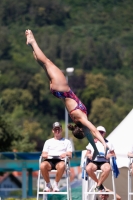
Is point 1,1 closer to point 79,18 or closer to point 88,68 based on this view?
point 79,18

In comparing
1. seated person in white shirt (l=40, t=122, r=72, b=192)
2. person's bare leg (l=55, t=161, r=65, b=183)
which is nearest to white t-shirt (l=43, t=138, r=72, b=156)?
seated person in white shirt (l=40, t=122, r=72, b=192)

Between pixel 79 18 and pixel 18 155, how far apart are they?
159 m

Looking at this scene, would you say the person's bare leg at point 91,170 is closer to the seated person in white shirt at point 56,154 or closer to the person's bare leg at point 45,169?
the seated person in white shirt at point 56,154

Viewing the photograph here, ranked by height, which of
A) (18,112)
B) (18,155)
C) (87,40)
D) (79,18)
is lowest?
(18,155)

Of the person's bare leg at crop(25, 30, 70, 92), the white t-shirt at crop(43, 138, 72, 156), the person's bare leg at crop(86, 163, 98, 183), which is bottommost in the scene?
Answer: the person's bare leg at crop(86, 163, 98, 183)

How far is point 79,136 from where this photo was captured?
39.9 feet

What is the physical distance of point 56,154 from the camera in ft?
45.5

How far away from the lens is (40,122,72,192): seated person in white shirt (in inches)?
534

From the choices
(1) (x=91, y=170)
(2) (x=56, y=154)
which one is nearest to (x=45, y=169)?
(2) (x=56, y=154)

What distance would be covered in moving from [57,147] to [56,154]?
5.4 inches

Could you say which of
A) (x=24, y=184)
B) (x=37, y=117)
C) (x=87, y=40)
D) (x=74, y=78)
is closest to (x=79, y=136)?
(x=24, y=184)

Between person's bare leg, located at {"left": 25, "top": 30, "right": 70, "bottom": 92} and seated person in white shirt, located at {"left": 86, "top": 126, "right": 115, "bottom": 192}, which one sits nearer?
person's bare leg, located at {"left": 25, "top": 30, "right": 70, "bottom": 92}

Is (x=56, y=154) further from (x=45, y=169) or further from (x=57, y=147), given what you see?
(x=45, y=169)

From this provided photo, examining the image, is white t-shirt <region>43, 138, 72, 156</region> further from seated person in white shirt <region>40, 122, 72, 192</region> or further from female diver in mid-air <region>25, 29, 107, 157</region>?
Result: female diver in mid-air <region>25, 29, 107, 157</region>
